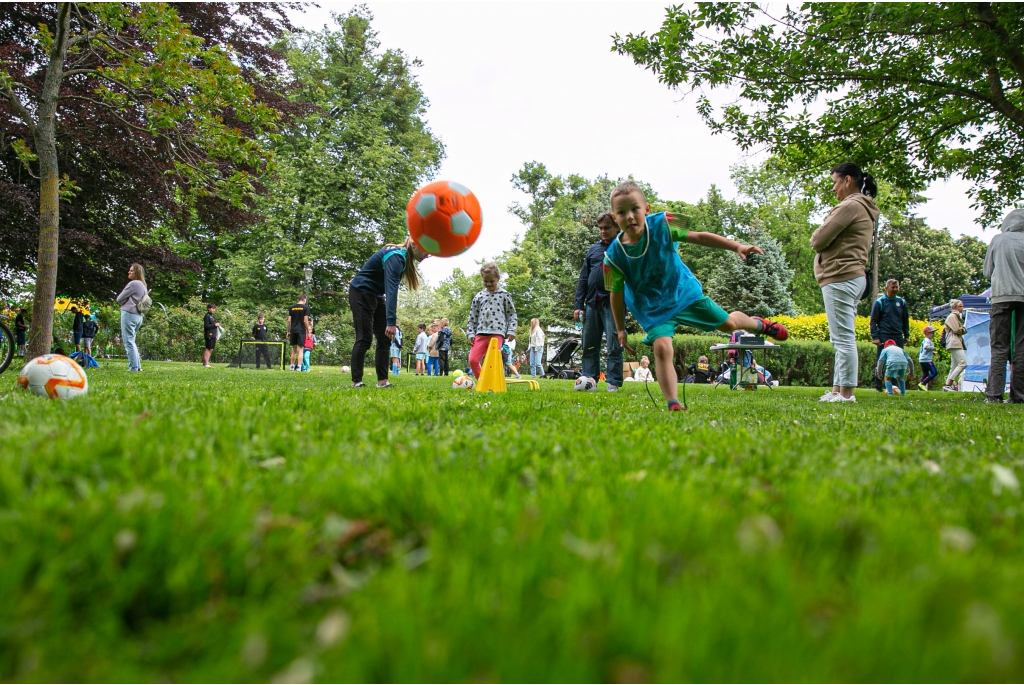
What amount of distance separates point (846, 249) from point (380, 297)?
20.4 ft

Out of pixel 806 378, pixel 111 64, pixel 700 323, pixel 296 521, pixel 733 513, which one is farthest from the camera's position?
pixel 806 378

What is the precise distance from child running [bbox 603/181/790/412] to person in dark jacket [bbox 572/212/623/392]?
12.9 ft

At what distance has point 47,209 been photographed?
27.4ft

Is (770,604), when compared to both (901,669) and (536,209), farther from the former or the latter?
(536,209)

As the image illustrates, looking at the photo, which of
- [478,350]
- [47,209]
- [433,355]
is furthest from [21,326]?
[478,350]

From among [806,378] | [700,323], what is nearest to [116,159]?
[700,323]

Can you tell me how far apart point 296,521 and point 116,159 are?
1419cm

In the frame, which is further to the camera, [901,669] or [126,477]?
[126,477]

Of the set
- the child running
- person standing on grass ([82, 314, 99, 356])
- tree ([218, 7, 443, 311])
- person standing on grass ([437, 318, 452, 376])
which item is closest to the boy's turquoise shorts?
the child running

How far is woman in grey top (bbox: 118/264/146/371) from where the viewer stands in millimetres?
13016

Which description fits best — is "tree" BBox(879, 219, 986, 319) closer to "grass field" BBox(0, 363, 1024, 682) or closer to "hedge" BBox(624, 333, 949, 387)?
"hedge" BBox(624, 333, 949, 387)

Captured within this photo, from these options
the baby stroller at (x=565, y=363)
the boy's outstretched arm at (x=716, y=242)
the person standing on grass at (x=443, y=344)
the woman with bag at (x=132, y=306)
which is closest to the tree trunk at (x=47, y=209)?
the woman with bag at (x=132, y=306)

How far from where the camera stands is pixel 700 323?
5484 mm

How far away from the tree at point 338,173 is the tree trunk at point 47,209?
22.8 metres
